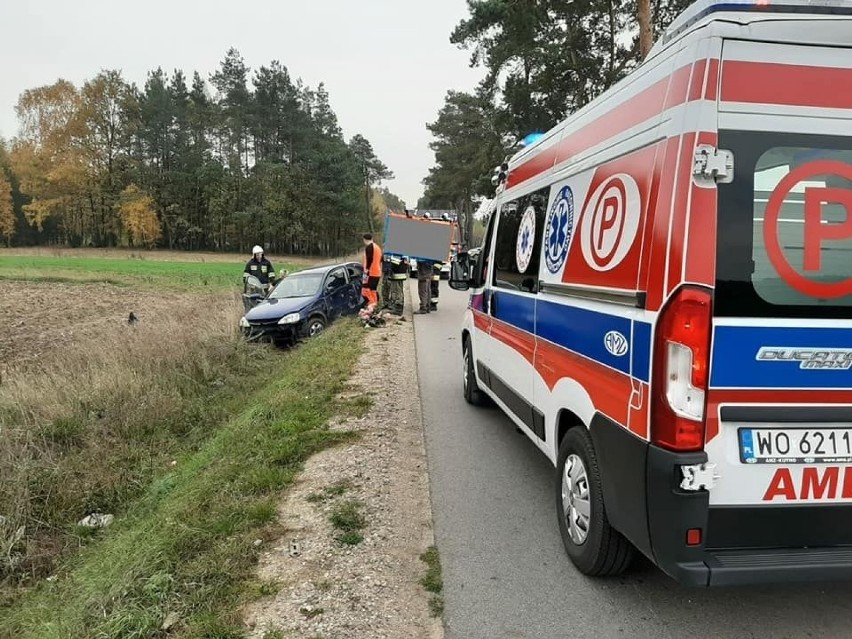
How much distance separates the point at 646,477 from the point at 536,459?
2.74m

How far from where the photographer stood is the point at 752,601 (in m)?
3.00

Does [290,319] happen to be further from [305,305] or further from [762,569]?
[762,569]

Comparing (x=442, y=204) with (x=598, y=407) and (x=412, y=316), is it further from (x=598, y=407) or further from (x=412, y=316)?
(x=598, y=407)

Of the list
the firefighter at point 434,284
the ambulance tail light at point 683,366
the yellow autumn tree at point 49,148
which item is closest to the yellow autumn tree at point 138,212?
the yellow autumn tree at point 49,148

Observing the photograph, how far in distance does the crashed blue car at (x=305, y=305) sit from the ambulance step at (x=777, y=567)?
9906 mm

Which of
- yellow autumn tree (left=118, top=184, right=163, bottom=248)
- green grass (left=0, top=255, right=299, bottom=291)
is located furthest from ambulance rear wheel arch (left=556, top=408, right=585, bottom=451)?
yellow autumn tree (left=118, top=184, right=163, bottom=248)

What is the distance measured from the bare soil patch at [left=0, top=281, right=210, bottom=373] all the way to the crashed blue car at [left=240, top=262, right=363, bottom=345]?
11.9 feet

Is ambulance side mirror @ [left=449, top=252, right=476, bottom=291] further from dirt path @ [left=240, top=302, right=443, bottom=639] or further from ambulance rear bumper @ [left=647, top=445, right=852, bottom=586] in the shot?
ambulance rear bumper @ [left=647, top=445, right=852, bottom=586]

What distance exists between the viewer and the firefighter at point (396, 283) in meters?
14.1

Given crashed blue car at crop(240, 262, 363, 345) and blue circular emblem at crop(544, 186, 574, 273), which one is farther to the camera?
crashed blue car at crop(240, 262, 363, 345)

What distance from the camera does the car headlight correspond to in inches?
451

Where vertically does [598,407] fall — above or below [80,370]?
above

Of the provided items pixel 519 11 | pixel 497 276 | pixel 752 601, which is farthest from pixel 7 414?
pixel 519 11

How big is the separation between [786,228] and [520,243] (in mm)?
2286
